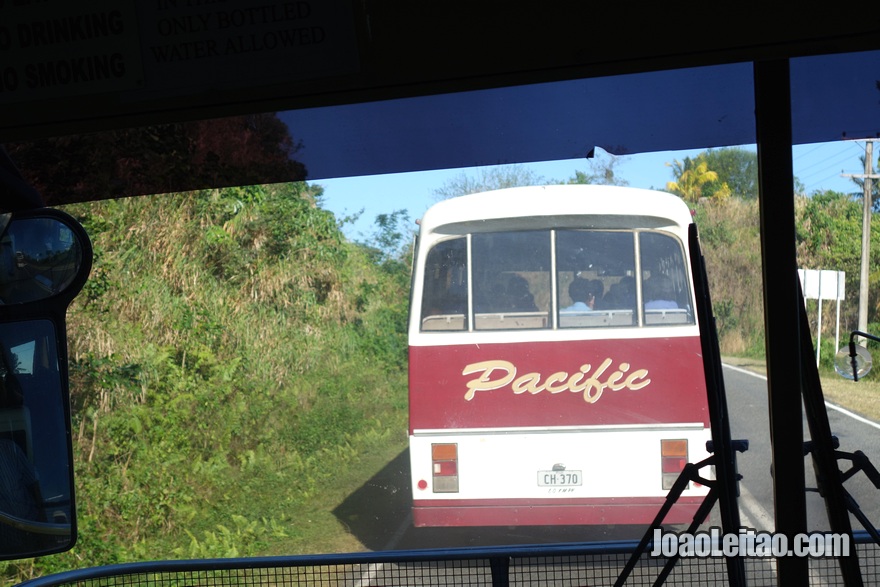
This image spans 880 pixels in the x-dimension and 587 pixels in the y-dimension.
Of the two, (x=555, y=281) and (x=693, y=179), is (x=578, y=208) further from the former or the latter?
(x=693, y=179)

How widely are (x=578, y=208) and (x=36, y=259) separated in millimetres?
4376

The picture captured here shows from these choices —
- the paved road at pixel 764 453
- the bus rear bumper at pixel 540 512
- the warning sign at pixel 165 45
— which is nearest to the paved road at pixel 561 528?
the paved road at pixel 764 453

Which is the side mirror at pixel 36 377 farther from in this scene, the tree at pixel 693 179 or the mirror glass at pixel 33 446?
the tree at pixel 693 179

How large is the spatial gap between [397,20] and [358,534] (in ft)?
22.7

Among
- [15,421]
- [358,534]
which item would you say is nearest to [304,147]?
[15,421]

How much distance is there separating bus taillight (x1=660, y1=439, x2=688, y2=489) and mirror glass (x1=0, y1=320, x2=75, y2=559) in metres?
4.46

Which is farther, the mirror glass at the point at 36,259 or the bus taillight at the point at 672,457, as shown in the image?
the bus taillight at the point at 672,457


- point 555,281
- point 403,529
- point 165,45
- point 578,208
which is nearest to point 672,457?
point 555,281

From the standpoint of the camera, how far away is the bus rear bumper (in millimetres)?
5895

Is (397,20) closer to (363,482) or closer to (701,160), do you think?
(701,160)

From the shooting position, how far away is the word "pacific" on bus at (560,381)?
6.00m

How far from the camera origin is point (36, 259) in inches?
79.2

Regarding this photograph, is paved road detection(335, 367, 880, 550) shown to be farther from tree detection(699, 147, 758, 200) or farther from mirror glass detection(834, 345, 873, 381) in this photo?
mirror glass detection(834, 345, 873, 381)

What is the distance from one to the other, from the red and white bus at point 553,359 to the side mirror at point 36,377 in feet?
13.6
